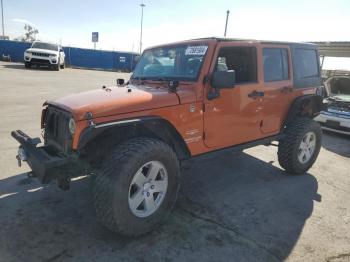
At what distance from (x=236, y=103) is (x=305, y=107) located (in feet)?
6.49

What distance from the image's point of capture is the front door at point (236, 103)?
4137mm

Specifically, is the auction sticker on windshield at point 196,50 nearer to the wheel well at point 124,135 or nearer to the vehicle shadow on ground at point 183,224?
the wheel well at point 124,135

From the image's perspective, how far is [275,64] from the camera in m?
5.02

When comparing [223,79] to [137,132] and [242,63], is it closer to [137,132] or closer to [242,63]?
[242,63]

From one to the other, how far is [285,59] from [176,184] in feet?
9.32

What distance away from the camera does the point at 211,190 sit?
469 cm

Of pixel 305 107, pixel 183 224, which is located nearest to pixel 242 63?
pixel 305 107

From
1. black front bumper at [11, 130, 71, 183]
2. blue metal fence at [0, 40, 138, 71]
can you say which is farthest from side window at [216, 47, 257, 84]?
blue metal fence at [0, 40, 138, 71]

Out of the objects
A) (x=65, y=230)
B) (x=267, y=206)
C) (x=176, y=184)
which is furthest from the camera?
(x=267, y=206)

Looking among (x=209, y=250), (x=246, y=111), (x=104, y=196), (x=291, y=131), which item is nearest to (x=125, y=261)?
(x=104, y=196)

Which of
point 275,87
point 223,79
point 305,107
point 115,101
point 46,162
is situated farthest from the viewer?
point 305,107

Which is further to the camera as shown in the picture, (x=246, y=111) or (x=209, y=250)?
(x=246, y=111)

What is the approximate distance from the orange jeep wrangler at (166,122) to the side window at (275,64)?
15 mm

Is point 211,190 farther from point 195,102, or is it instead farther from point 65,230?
point 65,230
